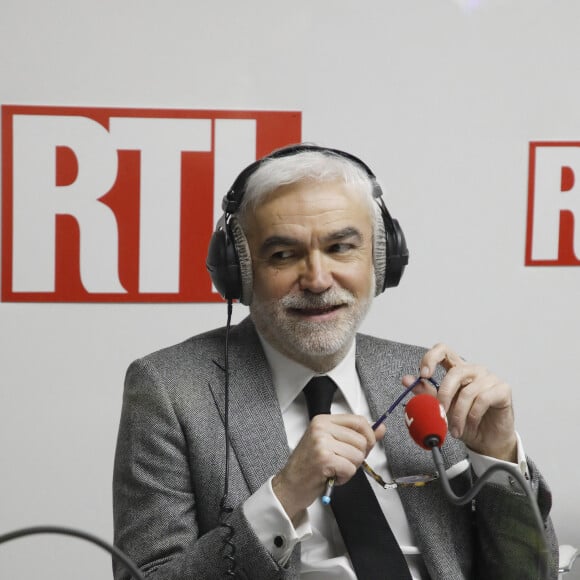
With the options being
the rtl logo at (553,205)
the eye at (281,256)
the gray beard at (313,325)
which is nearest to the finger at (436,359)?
the gray beard at (313,325)

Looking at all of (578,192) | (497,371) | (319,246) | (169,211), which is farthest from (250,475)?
(578,192)

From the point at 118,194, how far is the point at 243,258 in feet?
3.14

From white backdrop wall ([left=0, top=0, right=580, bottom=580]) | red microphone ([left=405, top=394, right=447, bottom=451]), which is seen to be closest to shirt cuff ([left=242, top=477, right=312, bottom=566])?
red microphone ([left=405, top=394, right=447, bottom=451])

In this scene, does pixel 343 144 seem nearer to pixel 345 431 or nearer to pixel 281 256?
pixel 281 256

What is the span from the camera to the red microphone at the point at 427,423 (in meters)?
1.19

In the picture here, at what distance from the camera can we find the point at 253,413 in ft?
4.81

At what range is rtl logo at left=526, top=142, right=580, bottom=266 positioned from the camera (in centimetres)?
251

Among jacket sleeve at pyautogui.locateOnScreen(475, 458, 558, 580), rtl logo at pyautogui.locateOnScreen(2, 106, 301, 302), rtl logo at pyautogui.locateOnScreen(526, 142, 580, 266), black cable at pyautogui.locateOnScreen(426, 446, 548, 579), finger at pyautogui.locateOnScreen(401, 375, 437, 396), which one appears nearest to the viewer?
black cable at pyautogui.locateOnScreen(426, 446, 548, 579)

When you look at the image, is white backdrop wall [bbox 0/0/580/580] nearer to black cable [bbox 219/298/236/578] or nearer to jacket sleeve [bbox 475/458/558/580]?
black cable [bbox 219/298/236/578]

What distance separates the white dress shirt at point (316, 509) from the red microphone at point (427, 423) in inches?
6.6

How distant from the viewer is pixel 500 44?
2.46 meters

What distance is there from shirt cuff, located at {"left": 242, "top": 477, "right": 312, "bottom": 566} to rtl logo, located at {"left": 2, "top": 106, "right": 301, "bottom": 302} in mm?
1152

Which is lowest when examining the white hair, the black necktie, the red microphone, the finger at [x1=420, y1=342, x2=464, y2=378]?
the black necktie

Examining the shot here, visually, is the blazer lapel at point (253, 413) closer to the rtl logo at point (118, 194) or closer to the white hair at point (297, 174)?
the white hair at point (297, 174)
